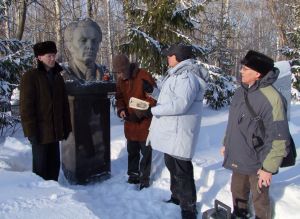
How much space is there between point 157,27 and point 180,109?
22.7ft

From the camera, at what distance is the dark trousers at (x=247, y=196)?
10.0ft

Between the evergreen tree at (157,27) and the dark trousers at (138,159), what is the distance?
522cm

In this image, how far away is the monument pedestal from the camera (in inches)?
172

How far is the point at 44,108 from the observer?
3.90 m

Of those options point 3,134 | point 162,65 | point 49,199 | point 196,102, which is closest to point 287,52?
point 162,65

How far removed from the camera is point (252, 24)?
44.0 m

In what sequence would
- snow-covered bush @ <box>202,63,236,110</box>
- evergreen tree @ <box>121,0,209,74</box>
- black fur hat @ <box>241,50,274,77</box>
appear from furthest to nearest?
snow-covered bush @ <box>202,63,236,110</box> → evergreen tree @ <box>121,0,209,74</box> → black fur hat @ <box>241,50,274,77</box>

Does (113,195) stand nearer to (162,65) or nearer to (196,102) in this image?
(196,102)

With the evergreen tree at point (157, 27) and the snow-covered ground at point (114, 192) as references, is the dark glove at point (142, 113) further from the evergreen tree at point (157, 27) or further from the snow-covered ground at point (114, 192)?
the evergreen tree at point (157, 27)

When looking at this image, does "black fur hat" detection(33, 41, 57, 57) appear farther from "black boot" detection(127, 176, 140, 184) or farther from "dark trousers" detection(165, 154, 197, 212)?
"black boot" detection(127, 176, 140, 184)

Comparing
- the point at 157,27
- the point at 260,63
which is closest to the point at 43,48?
the point at 260,63

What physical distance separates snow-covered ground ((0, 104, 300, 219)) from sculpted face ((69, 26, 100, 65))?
4.86ft

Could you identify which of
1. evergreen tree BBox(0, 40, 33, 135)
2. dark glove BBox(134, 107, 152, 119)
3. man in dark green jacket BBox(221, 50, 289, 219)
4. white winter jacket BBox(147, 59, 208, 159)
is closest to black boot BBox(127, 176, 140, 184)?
dark glove BBox(134, 107, 152, 119)

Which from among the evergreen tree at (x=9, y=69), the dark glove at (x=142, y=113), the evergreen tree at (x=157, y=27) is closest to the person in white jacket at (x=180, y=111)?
the dark glove at (x=142, y=113)
